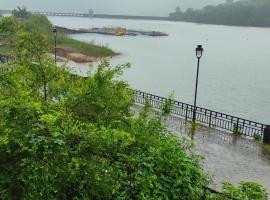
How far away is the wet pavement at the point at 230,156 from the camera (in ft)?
55.0

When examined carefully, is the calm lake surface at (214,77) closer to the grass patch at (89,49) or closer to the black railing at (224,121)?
the grass patch at (89,49)

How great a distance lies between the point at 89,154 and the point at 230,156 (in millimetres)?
13016

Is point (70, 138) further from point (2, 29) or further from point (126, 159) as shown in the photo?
point (2, 29)

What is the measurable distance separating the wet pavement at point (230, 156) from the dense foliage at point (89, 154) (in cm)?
697

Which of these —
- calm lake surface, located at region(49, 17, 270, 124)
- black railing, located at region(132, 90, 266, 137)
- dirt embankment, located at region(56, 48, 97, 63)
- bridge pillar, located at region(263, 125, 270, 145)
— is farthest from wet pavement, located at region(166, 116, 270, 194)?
dirt embankment, located at region(56, 48, 97, 63)

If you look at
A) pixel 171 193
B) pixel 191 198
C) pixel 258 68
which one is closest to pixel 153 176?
pixel 171 193

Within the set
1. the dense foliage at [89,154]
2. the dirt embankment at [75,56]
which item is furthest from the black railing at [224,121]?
the dirt embankment at [75,56]

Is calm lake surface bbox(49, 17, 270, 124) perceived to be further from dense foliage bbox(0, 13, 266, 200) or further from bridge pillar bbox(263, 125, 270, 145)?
dense foliage bbox(0, 13, 266, 200)

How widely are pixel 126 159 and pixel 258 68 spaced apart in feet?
223

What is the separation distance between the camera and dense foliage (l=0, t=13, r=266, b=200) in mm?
6906

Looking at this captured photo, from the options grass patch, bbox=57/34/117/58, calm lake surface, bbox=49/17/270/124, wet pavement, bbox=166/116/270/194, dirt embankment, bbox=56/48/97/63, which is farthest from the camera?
grass patch, bbox=57/34/117/58

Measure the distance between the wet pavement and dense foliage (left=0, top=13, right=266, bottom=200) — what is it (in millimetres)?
6974

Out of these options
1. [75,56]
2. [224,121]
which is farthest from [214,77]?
[224,121]

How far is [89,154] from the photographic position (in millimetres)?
7410
